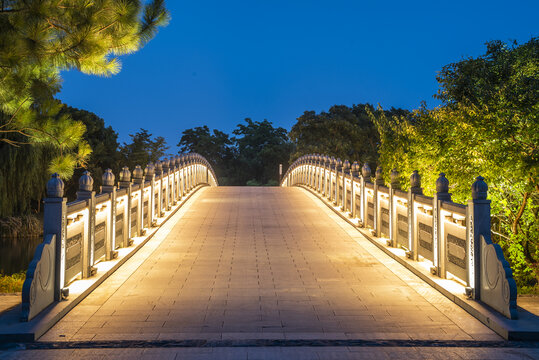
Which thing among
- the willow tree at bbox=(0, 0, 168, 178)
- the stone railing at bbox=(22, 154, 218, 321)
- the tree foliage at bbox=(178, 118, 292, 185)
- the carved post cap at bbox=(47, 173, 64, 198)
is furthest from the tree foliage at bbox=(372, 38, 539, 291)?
the tree foliage at bbox=(178, 118, 292, 185)

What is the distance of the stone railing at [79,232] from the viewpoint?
17.2ft

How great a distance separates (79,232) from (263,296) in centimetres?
243

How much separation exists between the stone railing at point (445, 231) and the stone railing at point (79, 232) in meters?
4.54

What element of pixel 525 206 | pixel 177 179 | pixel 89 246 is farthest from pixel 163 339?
pixel 177 179

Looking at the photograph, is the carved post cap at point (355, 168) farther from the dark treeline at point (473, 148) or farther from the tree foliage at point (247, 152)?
the tree foliage at point (247, 152)

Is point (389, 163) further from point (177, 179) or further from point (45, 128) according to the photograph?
point (45, 128)

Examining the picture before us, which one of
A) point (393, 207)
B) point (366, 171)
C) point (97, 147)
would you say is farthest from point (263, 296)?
point (97, 147)

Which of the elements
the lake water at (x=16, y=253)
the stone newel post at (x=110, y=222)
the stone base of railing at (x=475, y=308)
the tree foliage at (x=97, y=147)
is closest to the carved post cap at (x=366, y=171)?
the stone base of railing at (x=475, y=308)

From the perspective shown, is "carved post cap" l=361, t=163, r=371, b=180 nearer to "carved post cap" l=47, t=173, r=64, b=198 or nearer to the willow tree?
the willow tree

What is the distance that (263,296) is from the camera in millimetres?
6301

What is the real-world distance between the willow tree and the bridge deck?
111 inches

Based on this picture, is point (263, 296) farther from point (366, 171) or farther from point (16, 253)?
point (16, 253)

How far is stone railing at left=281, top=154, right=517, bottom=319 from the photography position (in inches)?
213

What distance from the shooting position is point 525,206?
34.2 ft
